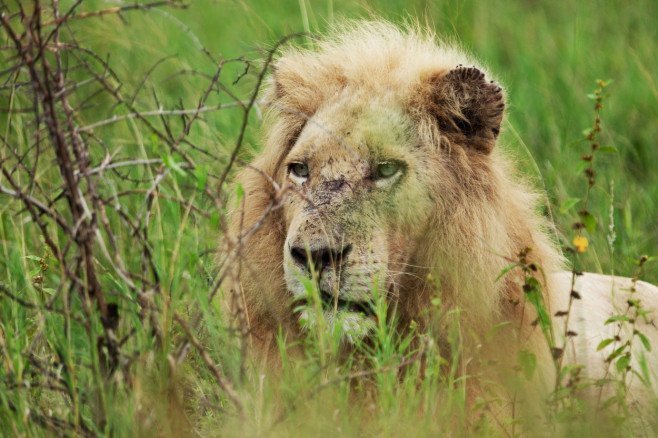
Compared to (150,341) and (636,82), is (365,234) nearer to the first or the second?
(150,341)

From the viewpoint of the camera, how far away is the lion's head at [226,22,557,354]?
3189mm

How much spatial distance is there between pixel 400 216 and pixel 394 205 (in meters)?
0.05

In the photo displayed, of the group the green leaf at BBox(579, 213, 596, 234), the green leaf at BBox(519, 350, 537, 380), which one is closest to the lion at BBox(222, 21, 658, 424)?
the green leaf at BBox(579, 213, 596, 234)

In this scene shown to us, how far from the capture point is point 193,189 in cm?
307

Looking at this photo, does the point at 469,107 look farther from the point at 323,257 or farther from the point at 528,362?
the point at 528,362

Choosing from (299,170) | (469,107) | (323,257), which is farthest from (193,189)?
(469,107)

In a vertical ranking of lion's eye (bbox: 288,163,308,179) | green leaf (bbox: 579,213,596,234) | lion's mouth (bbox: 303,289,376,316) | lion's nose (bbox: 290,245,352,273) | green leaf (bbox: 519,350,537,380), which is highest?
lion's eye (bbox: 288,163,308,179)

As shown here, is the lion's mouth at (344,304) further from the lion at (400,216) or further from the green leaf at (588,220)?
the green leaf at (588,220)

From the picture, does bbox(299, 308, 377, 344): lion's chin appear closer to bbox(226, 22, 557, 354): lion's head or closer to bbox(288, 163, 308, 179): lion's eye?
bbox(226, 22, 557, 354): lion's head

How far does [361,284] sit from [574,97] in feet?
13.1

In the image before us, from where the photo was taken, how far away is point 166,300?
2863mm

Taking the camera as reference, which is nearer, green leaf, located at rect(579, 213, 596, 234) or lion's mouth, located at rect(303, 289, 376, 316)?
green leaf, located at rect(579, 213, 596, 234)

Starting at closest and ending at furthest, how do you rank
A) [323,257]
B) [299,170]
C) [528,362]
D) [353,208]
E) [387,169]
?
[528,362], [323,257], [353,208], [387,169], [299,170]

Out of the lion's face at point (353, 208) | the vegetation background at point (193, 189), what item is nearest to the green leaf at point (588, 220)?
the vegetation background at point (193, 189)
